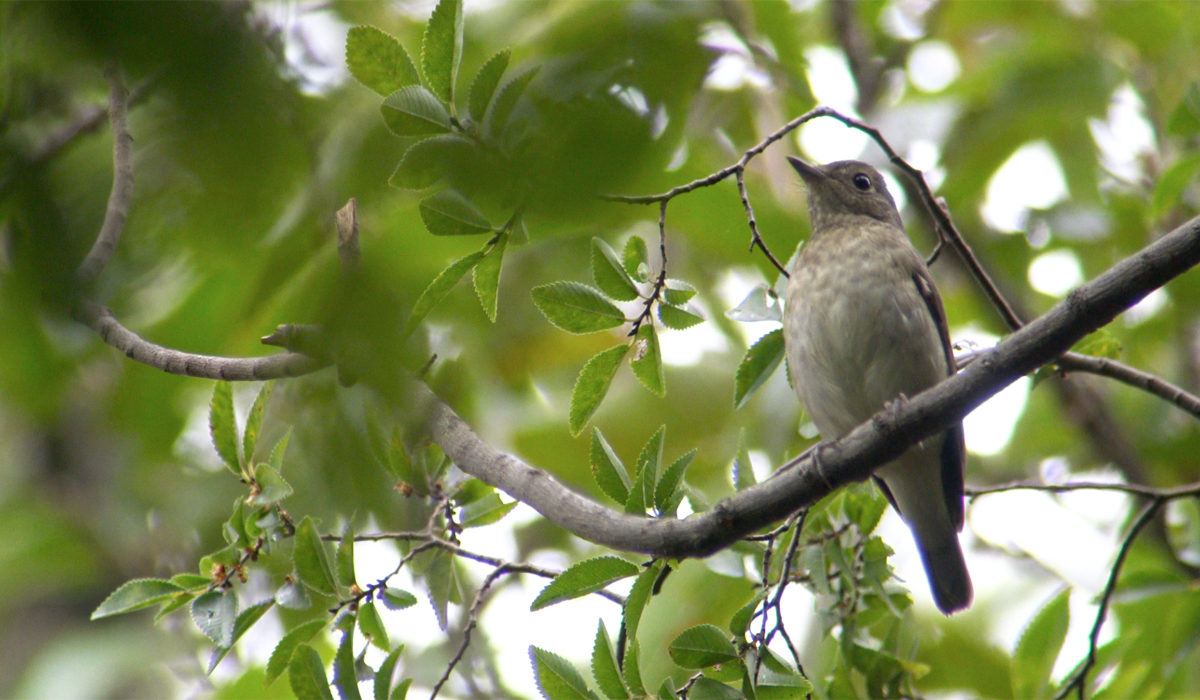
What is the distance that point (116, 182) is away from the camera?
1.13 m

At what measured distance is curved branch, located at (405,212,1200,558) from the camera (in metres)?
2.29

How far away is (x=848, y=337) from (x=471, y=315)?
2263 millimetres

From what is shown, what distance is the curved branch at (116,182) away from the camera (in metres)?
0.81

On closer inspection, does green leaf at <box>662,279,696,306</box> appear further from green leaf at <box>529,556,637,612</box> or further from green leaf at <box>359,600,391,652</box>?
green leaf at <box>359,600,391,652</box>

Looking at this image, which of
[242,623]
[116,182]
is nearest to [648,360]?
[242,623]

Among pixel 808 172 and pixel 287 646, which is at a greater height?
pixel 808 172

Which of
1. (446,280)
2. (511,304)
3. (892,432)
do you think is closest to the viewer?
(446,280)

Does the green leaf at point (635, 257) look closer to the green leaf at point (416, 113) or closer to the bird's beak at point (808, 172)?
the green leaf at point (416, 113)

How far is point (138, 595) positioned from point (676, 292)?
1674mm

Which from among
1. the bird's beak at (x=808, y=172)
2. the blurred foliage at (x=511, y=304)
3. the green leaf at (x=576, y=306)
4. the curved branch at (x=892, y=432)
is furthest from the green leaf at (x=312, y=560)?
the bird's beak at (x=808, y=172)

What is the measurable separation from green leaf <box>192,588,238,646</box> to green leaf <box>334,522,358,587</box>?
12.2 inches

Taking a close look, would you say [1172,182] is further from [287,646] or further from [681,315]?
[287,646]

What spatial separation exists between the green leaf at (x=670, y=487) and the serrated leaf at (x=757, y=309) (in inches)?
28.3

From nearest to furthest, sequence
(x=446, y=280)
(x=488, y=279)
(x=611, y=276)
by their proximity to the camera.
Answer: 1. (x=446, y=280)
2. (x=488, y=279)
3. (x=611, y=276)
